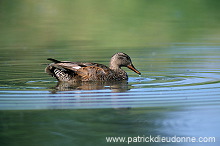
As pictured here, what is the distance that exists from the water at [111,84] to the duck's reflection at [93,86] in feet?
0.06

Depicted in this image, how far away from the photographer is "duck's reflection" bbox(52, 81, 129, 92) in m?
9.76

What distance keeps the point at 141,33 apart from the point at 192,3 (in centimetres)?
602

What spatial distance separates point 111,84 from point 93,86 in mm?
522

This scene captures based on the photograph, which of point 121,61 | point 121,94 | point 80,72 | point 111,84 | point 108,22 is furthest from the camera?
point 108,22

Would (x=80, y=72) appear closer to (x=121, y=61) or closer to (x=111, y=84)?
(x=111, y=84)

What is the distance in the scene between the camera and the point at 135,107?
7.89 meters

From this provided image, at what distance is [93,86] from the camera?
398 inches

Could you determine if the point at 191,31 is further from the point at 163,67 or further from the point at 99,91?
the point at 99,91

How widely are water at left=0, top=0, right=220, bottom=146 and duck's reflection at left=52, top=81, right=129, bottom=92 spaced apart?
20 mm

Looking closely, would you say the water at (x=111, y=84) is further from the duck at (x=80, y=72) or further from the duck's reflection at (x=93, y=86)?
the duck at (x=80, y=72)

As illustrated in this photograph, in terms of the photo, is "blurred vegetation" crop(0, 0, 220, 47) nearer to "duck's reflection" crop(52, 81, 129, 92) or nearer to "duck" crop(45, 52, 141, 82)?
"duck" crop(45, 52, 141, 82)

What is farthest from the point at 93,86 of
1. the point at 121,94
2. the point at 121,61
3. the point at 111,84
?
the point at 121,61

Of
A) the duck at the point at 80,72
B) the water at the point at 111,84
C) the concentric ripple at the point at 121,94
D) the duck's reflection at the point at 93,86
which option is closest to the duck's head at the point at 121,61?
the water at the point at 111,84

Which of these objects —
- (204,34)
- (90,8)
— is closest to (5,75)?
(204,34)
